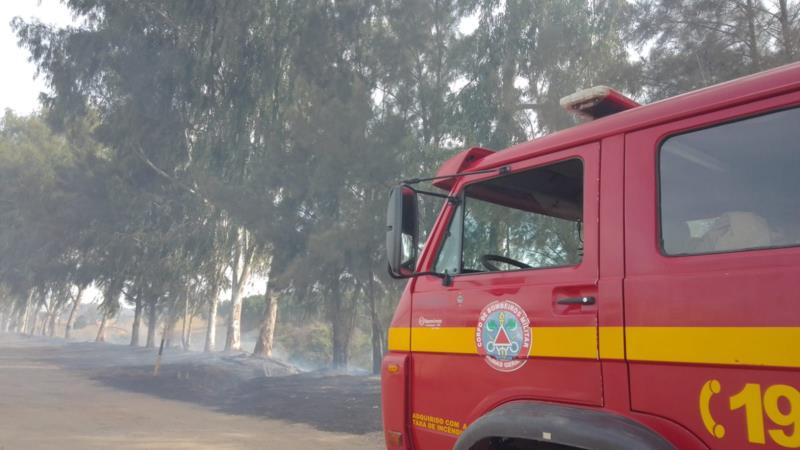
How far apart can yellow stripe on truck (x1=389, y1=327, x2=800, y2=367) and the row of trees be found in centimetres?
860

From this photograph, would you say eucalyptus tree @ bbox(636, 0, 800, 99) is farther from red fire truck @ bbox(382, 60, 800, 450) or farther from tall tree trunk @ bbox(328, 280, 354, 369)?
tall tree trunk @ bbox(328, 280, 354, 369)

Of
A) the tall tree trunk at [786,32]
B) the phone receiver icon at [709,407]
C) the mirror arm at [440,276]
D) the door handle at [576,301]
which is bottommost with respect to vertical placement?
the phone receiver icon at [709,407]

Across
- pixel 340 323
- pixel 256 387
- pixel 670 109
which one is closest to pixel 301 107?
pixel 340 323

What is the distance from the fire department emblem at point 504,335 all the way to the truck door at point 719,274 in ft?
1.40

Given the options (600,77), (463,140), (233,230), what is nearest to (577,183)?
(600,77)

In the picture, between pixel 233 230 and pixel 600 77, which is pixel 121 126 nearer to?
pixel 233 230

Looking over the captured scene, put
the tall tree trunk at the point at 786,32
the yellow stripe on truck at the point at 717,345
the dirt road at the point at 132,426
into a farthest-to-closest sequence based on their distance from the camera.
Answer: the tall tree trunk at the point at 786,32 → the dirt road at the point at 132,426 → the yellow stripe on truck at the point at 717,345

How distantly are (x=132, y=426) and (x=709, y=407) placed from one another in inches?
365

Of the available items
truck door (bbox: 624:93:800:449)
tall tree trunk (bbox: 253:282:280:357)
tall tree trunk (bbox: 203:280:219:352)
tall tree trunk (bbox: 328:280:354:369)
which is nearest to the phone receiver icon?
truck door (bbox: 624:93:800:449)

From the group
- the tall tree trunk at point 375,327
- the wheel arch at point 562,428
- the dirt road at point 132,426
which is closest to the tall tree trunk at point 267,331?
the tall tree trunk at point 375,327

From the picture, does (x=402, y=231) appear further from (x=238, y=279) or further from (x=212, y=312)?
(x=212, y=312)

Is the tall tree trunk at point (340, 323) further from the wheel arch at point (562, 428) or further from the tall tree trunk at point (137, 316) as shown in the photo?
the wheel arch at point (562, 428)

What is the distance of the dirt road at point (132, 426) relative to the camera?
8195 millimetres

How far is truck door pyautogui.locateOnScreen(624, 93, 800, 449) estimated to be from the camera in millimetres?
1913
